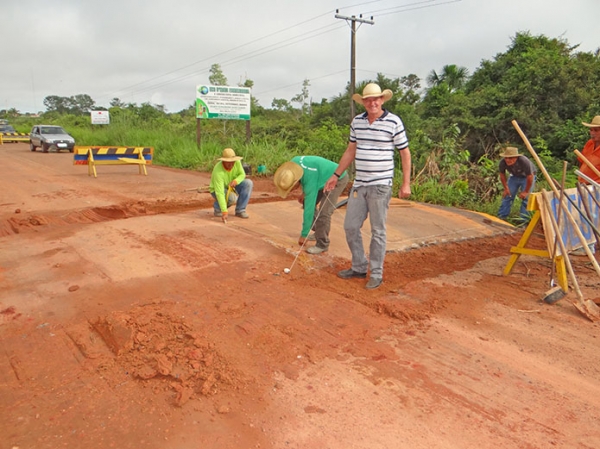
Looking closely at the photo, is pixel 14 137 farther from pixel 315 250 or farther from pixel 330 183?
pixel 330 183

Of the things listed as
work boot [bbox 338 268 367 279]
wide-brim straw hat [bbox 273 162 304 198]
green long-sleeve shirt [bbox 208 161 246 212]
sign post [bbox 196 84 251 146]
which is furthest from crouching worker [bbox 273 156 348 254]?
sign post [bbox 196 84 251 146]

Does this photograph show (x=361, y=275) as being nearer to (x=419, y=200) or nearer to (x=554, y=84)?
(x=419, y=200)

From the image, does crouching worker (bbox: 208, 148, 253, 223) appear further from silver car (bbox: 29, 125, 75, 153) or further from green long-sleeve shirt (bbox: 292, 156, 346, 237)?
silver car (bbox: 29, 125, 75, 153)

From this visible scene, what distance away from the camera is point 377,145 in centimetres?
426

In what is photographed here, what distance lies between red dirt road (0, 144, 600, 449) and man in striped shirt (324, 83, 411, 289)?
1.67 ft

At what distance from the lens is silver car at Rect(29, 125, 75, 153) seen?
70.2ft

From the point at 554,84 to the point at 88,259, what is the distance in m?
14.8

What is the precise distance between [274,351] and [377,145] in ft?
6.91

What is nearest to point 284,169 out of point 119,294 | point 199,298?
point 199,298

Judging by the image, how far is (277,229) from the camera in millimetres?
6500

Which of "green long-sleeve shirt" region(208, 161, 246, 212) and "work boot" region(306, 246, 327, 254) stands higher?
"green long-sleeve shirt" region(208, 161, 246, 212)

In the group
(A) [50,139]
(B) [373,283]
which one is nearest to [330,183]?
(B) [373,283]

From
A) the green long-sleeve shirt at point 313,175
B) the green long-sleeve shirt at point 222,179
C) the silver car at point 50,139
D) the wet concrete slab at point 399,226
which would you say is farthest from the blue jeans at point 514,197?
the silver car at point 50,139

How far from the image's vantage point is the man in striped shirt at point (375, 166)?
13.8 feet
